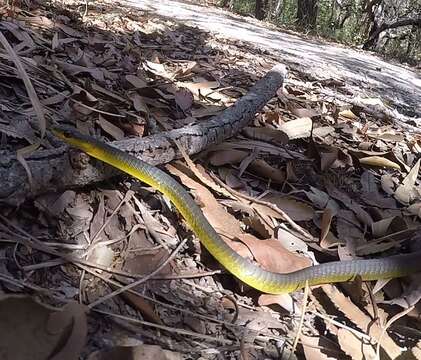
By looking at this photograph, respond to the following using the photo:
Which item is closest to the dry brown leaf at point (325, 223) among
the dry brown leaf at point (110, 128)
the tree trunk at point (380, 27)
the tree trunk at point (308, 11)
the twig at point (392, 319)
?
the twig at point (392, 319)

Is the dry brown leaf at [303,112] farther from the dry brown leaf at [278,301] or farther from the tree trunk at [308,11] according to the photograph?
the tree trunk at [308,11]

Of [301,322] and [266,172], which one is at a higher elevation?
[266,172]

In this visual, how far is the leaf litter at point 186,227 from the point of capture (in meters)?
1.44

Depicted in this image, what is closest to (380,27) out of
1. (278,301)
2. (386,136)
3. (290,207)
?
(386,136)

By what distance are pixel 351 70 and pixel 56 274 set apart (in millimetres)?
4228

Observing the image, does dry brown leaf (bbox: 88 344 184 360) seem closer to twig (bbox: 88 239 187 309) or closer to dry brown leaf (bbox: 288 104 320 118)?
twig (bbox: 88 239 187 309)

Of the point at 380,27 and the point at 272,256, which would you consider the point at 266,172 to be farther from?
the point at 380,27

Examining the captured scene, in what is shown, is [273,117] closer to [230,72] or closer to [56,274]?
[230,72]

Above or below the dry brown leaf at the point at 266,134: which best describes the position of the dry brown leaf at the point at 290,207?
below

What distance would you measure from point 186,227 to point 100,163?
1.23ft

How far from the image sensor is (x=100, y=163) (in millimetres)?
1781

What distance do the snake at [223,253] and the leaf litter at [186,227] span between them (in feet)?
0.18

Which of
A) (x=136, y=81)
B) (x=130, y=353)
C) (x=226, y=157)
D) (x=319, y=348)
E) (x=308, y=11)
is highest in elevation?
(x=308, y=11)

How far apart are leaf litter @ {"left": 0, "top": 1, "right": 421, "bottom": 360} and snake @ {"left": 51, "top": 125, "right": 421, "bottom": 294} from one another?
2.2 inches
